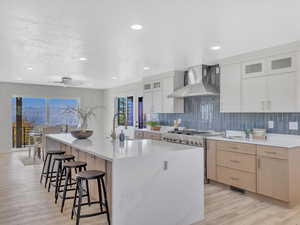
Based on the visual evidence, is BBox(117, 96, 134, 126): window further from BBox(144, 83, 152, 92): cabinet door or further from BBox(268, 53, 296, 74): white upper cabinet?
BBox(268, 53, 296, 74): white upper cabinet

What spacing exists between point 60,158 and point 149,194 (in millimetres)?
1829

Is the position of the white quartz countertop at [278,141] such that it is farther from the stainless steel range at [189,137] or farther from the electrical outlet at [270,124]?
the stainless steel range at [189,137]

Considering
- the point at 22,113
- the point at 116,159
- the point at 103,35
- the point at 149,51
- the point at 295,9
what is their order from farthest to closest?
the point at 22,113
the point at 149,51
the point at 103,35
the point at 295,9
the point at 116,159

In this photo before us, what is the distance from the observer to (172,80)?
560 centimetres

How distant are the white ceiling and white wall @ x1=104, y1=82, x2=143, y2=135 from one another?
3048 mm

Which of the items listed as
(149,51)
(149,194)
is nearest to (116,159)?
(149,194)

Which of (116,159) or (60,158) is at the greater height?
(116,159)

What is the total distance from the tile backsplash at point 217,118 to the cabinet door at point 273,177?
76 cm

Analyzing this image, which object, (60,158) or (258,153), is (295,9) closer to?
(258,153)

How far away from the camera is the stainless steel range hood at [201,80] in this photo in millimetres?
4792

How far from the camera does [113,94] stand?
917 cm

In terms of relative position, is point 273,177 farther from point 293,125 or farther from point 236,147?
point 293,125

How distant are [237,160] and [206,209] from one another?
1108 mm

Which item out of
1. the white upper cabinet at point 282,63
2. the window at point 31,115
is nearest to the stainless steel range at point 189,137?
the white upper cabinet at point 282,63
